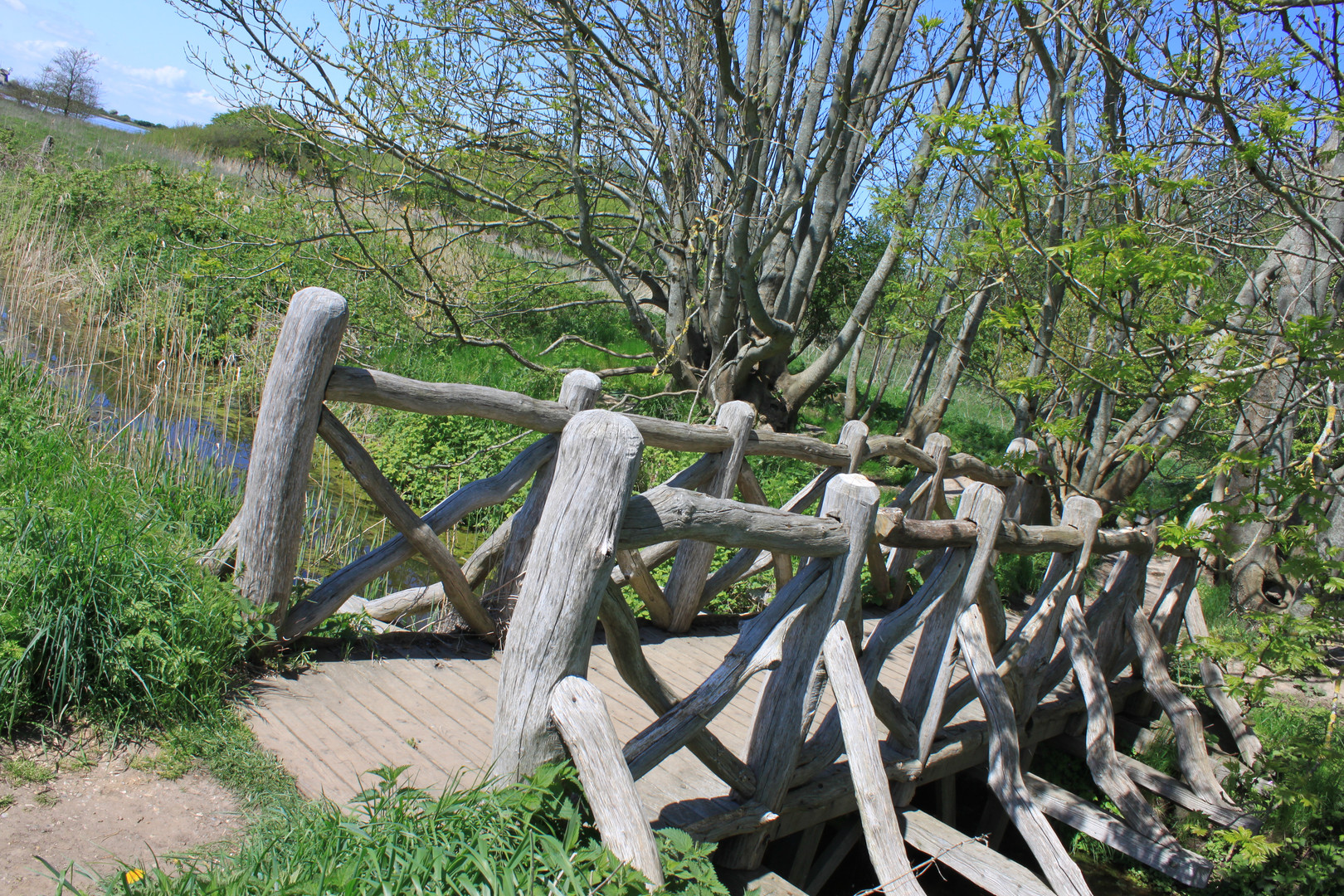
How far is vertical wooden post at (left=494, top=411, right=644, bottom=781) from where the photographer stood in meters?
2.31

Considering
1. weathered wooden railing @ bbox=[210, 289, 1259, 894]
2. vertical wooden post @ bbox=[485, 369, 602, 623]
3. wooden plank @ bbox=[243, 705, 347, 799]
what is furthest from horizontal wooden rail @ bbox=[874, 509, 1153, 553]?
wooden plank @ bbox=[243, 705, 347, 799]

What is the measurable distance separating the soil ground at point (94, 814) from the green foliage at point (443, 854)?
0.15 meters

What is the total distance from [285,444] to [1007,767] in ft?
11.0

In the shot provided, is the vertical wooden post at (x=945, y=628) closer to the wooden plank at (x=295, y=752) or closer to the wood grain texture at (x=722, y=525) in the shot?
the wood grain texture at (x=722, y=525)

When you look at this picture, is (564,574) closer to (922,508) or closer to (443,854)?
(443,854)

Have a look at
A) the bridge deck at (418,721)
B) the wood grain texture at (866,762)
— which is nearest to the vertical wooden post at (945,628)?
the bridge deck at (418,721)

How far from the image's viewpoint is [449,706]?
3.49 meters

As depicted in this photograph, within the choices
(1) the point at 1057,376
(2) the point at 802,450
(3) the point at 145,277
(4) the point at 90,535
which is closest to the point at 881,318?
(1) the point at 1057,376

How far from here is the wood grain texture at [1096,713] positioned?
175 inches

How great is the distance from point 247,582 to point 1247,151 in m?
3.96

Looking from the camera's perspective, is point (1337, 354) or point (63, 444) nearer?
point (1337, 354)

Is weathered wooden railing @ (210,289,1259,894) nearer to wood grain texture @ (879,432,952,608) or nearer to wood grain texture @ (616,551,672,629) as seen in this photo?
wood grain texture @ (616,551,672,629)

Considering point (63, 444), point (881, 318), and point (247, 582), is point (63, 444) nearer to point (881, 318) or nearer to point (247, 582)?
point (247, 582)

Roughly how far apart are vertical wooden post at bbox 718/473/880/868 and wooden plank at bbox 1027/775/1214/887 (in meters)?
2.12
